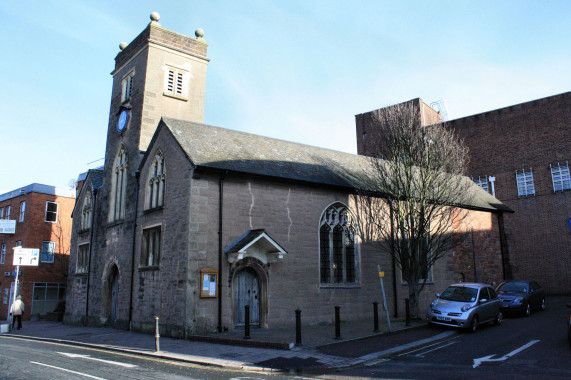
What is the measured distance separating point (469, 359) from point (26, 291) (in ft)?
109

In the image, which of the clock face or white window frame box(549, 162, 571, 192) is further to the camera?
white window frame box(549, 162, 571, 192)

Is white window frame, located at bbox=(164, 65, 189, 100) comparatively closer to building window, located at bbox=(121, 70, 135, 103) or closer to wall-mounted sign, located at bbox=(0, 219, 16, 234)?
building window, located at bbox=(121, 70, 135, 103)

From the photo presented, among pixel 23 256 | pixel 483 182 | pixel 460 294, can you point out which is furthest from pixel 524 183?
pixel 23 256

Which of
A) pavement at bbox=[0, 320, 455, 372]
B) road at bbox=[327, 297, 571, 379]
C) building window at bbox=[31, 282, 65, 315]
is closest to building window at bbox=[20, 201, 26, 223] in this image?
building window at bbox=[31, 282, 65, 315]

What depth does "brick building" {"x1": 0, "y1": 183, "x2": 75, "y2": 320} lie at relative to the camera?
33.4 metres

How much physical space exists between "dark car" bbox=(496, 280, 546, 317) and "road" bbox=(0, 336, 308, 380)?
13645 mm

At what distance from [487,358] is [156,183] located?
545 inches

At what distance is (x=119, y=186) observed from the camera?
72.5 ft

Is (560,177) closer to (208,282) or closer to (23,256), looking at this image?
(208,282)

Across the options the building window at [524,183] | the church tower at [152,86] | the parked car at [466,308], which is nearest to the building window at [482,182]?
the building window at [524,183]

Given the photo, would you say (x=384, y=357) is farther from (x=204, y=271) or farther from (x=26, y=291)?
(x=26, y=291)

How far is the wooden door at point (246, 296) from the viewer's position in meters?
16.0

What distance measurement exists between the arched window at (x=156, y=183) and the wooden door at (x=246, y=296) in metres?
4.59

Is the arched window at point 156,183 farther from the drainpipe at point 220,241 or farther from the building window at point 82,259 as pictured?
the building window at point 82,259
